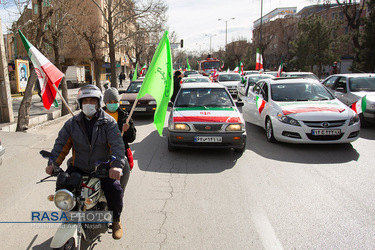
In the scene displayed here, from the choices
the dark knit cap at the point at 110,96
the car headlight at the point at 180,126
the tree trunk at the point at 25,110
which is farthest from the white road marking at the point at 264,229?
the tree trunk at the point at 25,110

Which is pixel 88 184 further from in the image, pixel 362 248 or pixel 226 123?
pixel 226 123

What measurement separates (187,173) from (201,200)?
4.10 ft

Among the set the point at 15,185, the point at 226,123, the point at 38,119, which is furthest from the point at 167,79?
the point at 38,119

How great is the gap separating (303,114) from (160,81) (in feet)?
14.1

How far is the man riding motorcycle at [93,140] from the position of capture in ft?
9.76

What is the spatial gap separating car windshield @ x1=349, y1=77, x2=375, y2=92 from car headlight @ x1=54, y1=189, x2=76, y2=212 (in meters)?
10.2

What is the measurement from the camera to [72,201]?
2541 millimetres

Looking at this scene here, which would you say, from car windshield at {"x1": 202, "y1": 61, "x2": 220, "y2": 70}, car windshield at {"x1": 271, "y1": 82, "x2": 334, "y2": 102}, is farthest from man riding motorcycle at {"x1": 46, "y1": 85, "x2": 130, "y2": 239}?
car windshield at {"x1": 202, "y1": 61, "x2": 220, "y2": 70}

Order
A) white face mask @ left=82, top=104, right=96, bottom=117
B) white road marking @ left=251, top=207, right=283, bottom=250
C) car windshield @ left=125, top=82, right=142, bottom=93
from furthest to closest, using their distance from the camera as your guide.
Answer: car windshield @ left=125, top=82, right=142, bottom=93 → white road marking @ left=251, top=207, right=283, bottom=250 → white face mask @ left=82, top=104, right=96, bottom=117

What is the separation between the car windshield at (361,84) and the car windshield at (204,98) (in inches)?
208

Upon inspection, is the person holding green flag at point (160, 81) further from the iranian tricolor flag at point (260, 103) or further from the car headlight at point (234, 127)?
the iranian tricolor flag at point (260, 103)

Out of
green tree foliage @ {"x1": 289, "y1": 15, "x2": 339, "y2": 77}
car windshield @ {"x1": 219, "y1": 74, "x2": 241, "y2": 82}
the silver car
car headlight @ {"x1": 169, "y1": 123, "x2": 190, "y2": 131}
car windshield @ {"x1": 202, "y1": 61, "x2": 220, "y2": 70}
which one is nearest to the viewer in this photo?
car headlight @ {"x1": 169, "y1": 123, "x2": 190, "y2": 131}

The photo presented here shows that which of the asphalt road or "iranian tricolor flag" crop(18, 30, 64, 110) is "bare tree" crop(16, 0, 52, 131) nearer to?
the asphalt road

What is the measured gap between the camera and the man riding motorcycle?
2.97 meters
